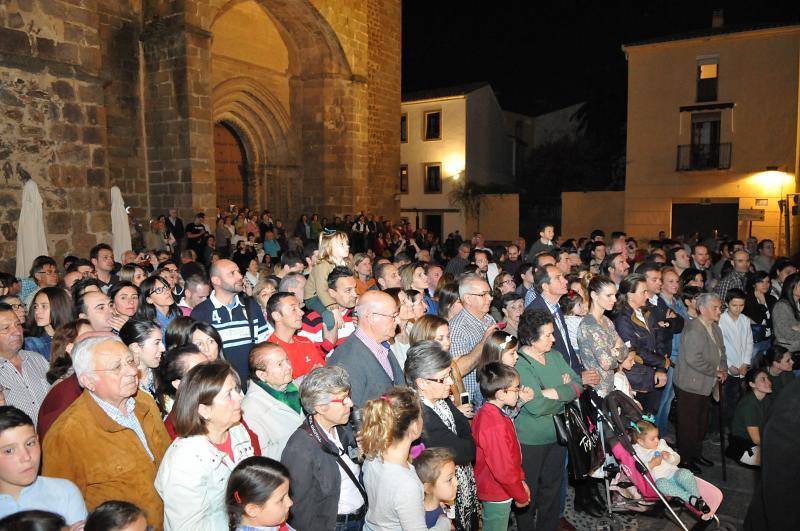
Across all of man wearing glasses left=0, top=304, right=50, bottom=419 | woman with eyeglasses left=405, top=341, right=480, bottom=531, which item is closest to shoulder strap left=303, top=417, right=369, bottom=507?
woman with eyeglasses left=405, top=341, right=480, bottom=531

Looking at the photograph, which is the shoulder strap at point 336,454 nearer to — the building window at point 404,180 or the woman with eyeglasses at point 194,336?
the woman with eyeglasses at point 194,336

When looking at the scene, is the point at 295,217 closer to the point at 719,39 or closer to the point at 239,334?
the point at 239,334

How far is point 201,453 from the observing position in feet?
7.89

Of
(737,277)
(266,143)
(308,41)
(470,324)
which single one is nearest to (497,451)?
(470,324)

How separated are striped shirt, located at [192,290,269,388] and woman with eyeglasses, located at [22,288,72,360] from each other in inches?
38.0

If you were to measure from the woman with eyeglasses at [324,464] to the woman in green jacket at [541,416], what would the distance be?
4.77 ft

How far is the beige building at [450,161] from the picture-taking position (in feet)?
87.0

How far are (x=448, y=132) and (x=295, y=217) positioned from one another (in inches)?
493

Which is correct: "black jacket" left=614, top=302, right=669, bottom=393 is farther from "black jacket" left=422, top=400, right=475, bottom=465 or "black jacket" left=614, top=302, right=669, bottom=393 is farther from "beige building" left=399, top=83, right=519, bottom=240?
"beige building" left=399, top=83, right=519, bottom=240

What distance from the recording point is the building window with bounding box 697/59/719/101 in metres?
20.8

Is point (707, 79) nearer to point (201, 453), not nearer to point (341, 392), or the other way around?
point (341, 392)

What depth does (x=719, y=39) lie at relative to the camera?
20.4 meters

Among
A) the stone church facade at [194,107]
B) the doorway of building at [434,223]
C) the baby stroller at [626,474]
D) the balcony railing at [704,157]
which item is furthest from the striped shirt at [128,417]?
the doorway of building at [434,223]

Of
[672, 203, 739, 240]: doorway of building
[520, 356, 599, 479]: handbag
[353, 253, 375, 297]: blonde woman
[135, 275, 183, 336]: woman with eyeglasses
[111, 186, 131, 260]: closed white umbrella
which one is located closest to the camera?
[520, 356, 599, 479]: handbag
